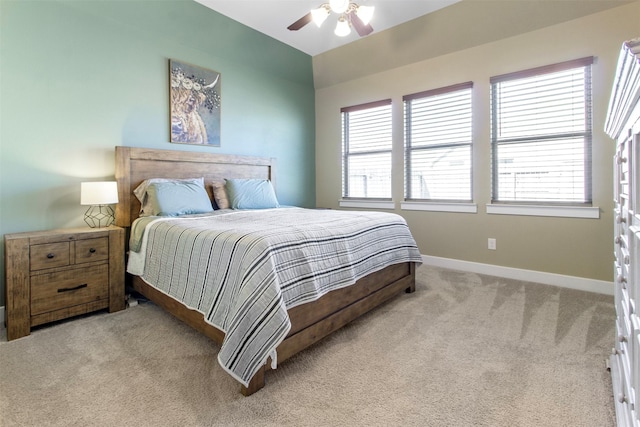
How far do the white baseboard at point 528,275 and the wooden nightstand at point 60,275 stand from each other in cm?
334

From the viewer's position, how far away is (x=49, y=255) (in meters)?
2.25

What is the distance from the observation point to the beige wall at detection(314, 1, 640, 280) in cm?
291

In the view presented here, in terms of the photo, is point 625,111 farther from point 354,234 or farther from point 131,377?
point 131,377

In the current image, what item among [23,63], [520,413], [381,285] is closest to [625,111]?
[520,413]

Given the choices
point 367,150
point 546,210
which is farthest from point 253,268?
point 367,150

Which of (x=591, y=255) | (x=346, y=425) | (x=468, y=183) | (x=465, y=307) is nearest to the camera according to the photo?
(x=346, y=425)

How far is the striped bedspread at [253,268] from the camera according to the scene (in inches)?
60.4

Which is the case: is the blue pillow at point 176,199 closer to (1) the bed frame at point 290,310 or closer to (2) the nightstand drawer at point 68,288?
(1) the bed frame at point 290,310

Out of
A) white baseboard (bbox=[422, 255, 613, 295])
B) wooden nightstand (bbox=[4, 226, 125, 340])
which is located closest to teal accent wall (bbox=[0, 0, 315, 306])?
wooden nightstand (bbox=[4, 226, 125, 340])

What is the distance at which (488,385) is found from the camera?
1627 mm

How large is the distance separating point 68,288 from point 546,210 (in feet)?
13.8

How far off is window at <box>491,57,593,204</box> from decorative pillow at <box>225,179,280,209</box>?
2.53 m

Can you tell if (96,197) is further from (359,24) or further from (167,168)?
(359,24)

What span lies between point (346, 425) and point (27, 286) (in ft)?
7.37
